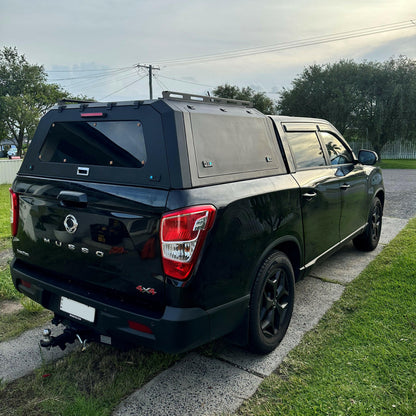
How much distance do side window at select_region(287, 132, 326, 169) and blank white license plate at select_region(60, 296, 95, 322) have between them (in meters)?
2.10

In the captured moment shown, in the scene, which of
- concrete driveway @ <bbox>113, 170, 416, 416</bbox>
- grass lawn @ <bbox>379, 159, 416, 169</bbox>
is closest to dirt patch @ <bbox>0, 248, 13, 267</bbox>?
concrete driveway @ <bbox>113, 170, 416, 416</bbox>

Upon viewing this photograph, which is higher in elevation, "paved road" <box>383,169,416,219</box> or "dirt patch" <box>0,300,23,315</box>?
"paved road" <box>383,169,416,219</box>

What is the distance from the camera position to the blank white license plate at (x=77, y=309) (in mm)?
2385

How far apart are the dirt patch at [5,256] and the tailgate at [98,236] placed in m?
2.61

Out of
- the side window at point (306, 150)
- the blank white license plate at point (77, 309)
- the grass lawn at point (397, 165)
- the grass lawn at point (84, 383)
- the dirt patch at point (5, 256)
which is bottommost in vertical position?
the grass lawn at point (84, 383)

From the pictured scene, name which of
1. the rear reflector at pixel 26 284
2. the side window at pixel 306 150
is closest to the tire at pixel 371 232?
the side window at pixel 306 150

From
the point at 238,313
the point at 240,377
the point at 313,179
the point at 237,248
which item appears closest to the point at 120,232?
the point at 237,248

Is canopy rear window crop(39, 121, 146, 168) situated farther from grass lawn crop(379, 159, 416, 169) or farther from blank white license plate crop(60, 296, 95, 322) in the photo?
grass lawn crop(379, 159, 416, 169)

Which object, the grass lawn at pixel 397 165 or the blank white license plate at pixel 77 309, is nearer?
the blank white license plate at pixel 77 309

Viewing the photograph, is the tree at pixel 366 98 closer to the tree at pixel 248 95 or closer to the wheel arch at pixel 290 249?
the tree at pixel 248 95

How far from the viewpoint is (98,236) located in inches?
92.2

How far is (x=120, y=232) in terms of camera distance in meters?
2.25

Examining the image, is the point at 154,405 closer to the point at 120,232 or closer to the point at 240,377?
the point at 240,377

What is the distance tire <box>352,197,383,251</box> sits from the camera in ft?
17.0
